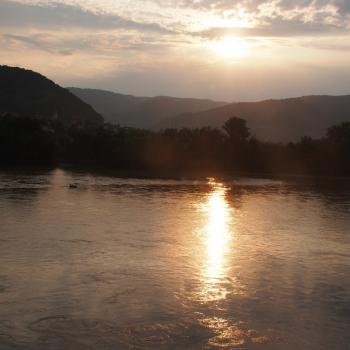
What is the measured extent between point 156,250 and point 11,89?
328 feet

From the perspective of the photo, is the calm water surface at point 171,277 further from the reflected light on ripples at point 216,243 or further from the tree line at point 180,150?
the tree line at point 180,150

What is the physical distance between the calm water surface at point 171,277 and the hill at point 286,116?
94.4m

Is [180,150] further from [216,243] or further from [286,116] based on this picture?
[286,116]

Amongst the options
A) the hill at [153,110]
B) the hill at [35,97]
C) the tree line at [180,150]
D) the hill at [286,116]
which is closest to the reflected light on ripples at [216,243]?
the tree line at [180,150]

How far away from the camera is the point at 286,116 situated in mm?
130125

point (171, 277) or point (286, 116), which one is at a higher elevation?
point (286, 116)

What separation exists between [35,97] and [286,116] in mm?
53710

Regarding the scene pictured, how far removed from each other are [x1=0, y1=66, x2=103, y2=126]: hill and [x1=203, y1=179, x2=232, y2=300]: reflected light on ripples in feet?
255

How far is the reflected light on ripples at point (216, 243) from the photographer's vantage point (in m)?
14.1

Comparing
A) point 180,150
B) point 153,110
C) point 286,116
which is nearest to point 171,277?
point 180,150

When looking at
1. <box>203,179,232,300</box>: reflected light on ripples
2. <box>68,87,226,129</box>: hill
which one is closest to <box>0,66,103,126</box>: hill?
<box>68,87,226,129</box>: hill

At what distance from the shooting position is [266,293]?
45.5ft

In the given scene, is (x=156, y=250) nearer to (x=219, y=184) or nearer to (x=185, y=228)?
(x=185, y=228)

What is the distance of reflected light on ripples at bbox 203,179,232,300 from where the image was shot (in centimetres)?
1414
